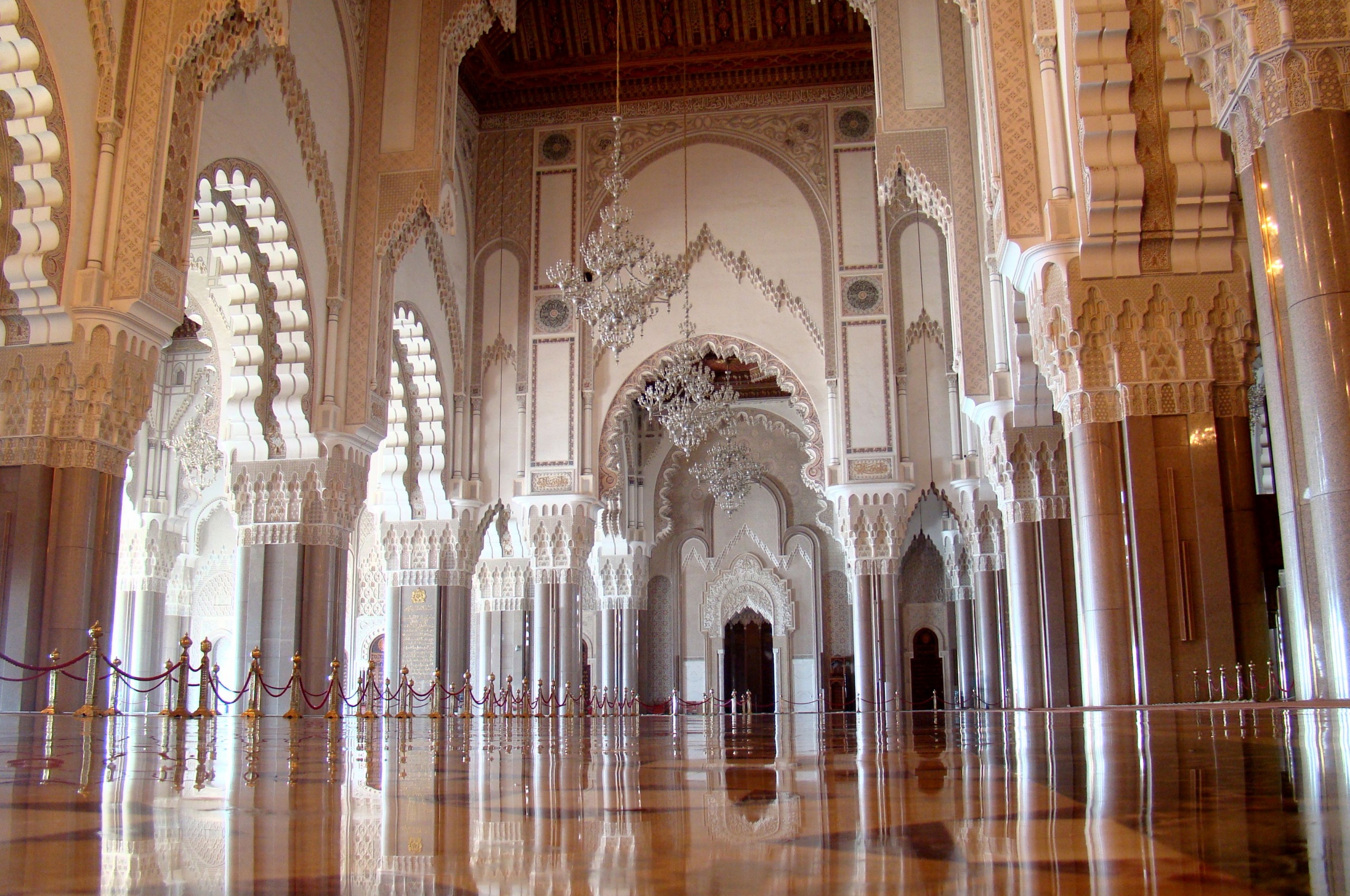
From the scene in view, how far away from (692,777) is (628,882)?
851mm

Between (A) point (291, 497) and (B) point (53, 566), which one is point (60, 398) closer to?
(B) point (53, 566)

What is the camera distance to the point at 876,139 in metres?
9.22

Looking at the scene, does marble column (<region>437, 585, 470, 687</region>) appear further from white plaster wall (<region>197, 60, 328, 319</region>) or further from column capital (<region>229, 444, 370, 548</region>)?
white plaster wall (<region>197, 60, 328, 319</region>)

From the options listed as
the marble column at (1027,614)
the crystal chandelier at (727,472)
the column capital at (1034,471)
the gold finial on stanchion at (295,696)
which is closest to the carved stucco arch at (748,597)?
the crystal chandelier at (727,472)

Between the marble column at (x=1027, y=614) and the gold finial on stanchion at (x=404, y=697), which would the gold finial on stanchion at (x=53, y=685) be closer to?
the gold finial on stanchion at (x=404, y=697)

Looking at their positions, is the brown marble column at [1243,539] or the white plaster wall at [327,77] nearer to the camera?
the brown marble column at [1243,539]

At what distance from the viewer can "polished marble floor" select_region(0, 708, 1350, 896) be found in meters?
0.57

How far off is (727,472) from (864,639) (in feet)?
7.96

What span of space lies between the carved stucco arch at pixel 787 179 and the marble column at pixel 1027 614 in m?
3.70

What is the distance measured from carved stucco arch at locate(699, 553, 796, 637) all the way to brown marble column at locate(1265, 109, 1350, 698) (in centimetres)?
1318

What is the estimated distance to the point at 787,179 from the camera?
12312 mm

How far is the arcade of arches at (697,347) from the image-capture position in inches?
218

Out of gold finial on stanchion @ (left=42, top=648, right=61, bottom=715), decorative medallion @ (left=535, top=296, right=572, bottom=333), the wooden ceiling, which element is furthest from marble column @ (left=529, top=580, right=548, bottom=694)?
gold finial on stanchion @ (left=42, top=648, right=61, bottom=715)

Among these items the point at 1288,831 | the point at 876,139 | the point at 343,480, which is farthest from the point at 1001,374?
the point at 1288,831
